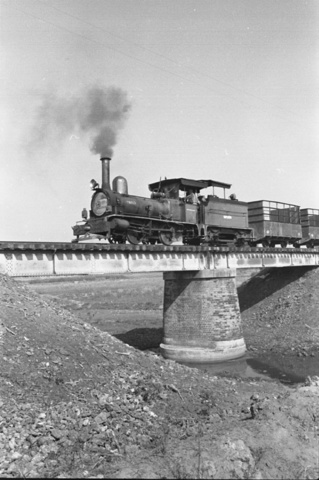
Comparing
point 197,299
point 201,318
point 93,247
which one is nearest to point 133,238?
point 93,247

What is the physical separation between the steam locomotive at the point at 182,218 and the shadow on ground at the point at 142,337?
22.4 ft

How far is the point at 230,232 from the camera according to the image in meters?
23.1

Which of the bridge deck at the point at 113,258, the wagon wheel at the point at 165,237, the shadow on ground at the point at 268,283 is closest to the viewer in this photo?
the bridge deck at the point at 113,258

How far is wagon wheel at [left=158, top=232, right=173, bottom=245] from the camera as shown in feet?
62.5

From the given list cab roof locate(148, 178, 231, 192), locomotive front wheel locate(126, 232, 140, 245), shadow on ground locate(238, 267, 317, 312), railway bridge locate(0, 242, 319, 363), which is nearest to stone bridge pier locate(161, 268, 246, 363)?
railway bridge locate(0, 242, 319, 363)

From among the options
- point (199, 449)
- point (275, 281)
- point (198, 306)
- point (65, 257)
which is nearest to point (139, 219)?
point (65, 257)

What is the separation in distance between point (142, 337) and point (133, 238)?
10083mm

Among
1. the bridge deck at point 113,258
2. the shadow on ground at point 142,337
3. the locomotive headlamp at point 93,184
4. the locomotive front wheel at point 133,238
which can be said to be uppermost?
the locomotive headlamp at point 93,184

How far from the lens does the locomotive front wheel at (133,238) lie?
1750 cm

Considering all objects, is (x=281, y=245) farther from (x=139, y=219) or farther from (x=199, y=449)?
(x=199, y=449)

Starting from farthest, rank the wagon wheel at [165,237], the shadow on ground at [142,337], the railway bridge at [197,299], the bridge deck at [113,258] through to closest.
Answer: the shadow on ground at [142,337] < the wagon wheel at [165,237] < the railway bridge at [197,299] < the bridge deck at [113,258]

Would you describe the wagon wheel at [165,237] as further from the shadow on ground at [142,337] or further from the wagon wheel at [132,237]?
the shadow on ground at [142,337]

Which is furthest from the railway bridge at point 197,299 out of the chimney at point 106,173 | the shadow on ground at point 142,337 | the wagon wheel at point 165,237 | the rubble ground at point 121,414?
the rubble ground at point 121,414

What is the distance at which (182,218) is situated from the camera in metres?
20.0
